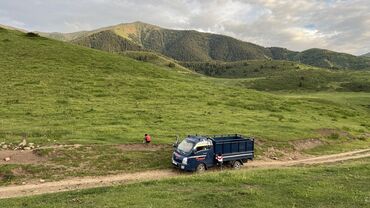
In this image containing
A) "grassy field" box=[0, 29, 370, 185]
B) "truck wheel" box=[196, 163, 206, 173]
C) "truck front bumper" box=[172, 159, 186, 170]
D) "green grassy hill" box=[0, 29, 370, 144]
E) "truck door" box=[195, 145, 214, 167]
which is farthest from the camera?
"green grassy hill" box=[0, 29, 370, 144]

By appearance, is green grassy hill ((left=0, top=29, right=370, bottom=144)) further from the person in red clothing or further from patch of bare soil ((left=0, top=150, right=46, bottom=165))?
patch of bare soil ((left=0, top=150, right=46, bottom=165))

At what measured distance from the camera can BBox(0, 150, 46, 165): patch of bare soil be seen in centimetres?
2969

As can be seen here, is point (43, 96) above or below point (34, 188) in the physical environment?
above

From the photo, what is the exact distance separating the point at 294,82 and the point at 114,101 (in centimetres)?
12613

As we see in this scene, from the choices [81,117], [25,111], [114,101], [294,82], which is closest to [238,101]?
[114,101]

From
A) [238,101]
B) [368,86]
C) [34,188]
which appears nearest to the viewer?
[34,188]

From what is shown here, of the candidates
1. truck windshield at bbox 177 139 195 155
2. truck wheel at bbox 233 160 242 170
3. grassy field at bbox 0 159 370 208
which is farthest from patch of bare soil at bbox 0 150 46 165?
truck wheel at bbox 233 160 242 170

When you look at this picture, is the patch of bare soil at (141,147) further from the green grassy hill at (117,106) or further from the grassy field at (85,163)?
the green grassy hill at (117,106)

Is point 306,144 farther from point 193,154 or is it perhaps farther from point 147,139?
point 147,139

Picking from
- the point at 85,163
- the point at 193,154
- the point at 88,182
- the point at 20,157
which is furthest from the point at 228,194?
the point at 20,157

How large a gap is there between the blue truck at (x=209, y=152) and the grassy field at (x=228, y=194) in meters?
7.42

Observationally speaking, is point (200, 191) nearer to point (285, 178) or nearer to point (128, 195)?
point (128, 195)

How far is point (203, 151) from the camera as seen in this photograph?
3128 centimetres

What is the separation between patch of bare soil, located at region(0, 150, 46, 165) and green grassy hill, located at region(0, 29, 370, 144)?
3.20m
